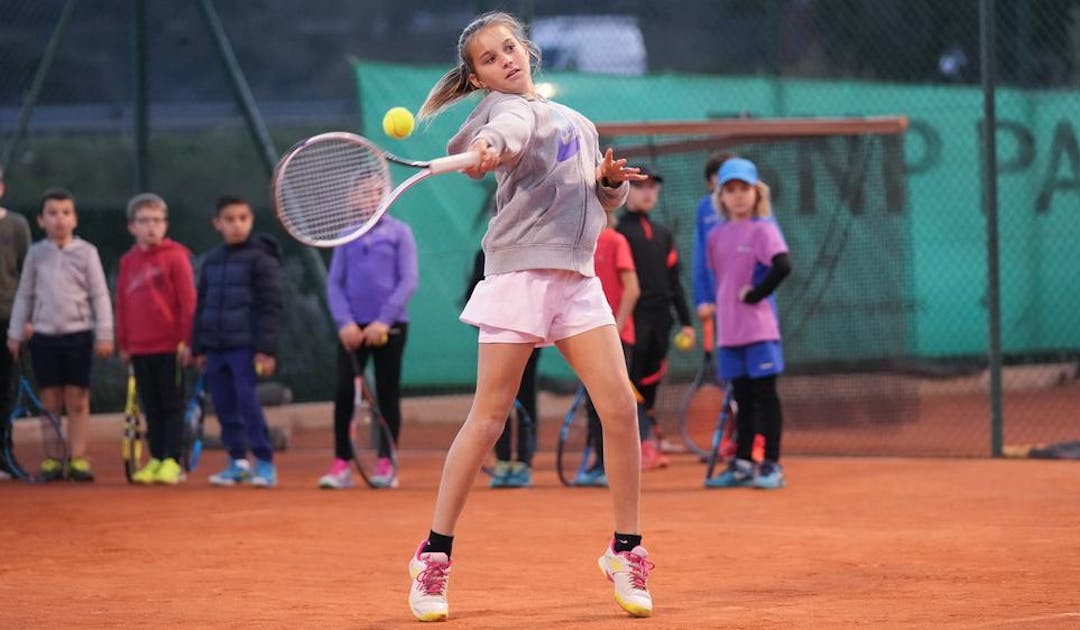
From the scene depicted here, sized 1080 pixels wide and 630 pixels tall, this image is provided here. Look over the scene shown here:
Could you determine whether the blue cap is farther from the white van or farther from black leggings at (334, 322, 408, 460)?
the white van

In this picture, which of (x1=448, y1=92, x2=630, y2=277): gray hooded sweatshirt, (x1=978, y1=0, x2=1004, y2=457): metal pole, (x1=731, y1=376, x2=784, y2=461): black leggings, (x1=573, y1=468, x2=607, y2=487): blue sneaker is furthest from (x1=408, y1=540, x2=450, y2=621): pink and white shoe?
(x1=978, y1=0, x2=1004, y2=457): metal pole

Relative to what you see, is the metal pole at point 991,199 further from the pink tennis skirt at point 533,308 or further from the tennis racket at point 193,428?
the pink tennis skirt at point 533,308

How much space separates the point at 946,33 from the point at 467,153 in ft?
35.0

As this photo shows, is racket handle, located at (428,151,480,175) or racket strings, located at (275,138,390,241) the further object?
racket strings, located at (275,138,390,241)

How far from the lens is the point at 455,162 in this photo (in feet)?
14.5

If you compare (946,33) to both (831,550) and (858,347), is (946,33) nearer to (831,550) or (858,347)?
(858,347)

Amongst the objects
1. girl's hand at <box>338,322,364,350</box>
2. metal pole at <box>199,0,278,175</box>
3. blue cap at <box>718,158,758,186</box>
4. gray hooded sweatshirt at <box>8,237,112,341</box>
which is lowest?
girl's hand at <box>338,322,364,350</box>

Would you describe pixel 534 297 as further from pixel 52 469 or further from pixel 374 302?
pixel 52 469

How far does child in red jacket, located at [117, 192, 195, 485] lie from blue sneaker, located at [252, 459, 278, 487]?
20.5 inches

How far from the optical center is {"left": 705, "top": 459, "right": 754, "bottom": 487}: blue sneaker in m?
8.62

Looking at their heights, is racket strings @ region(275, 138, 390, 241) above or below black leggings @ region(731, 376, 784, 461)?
above

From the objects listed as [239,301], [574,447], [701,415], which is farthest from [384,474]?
[574,447]

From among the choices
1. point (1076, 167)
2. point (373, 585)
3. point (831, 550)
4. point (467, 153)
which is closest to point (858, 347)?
point (1076, 167)

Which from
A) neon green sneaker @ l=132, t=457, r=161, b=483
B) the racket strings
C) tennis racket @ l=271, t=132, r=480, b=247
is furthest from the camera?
neon green sneaker @ l=132, t=457, r=161, b=483
